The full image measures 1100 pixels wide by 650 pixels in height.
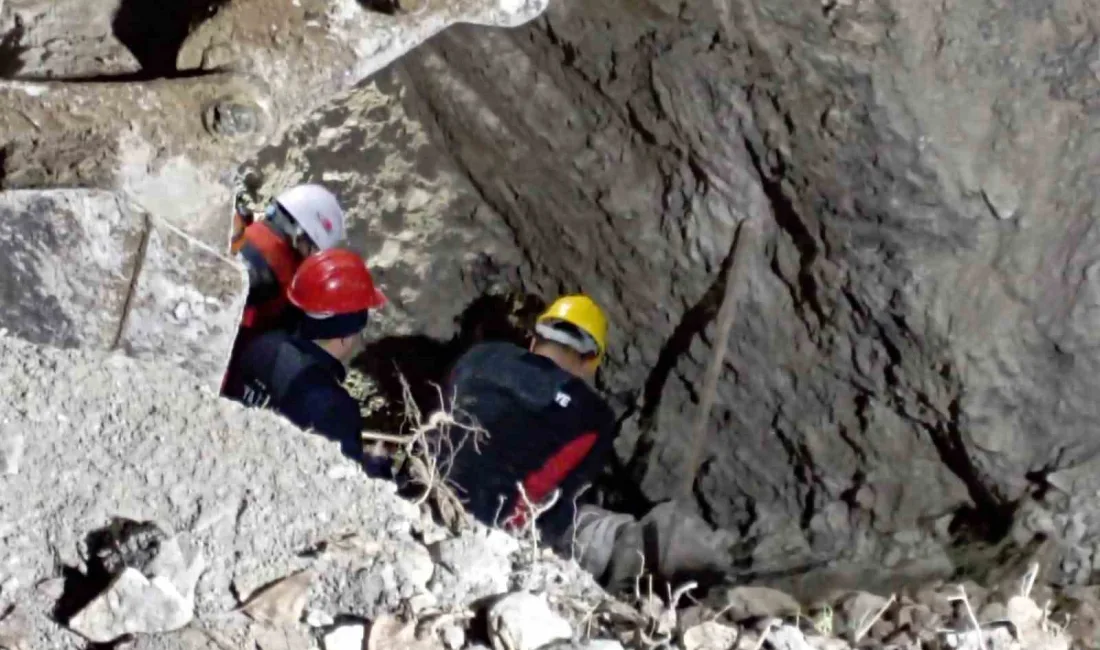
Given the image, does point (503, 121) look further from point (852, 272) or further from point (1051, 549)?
point (1051, 549)

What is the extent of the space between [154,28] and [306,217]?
4.97 ft

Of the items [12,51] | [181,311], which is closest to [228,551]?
[181,311]

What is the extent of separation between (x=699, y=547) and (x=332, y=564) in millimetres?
1943

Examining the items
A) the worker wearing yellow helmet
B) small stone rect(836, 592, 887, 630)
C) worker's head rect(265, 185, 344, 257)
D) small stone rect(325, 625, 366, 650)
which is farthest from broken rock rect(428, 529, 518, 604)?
worker's head rect(265, 185, 344, 257)

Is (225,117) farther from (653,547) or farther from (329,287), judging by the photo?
(653,547)

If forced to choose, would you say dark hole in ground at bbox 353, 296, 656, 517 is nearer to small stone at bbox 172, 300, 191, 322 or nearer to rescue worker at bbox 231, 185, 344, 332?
rescue worker at bbox 231, 185, 344, 332

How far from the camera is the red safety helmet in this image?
299 cm

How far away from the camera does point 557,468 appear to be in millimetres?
2994

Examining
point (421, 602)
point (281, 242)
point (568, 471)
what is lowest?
point (568, 471)

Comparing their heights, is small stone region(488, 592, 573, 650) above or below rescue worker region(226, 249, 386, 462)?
above

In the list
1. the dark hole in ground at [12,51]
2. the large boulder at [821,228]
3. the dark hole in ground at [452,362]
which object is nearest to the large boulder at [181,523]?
the dark hole in ground at [12,51]

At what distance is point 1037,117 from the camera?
7.54ft

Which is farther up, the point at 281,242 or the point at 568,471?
the point at 281,242

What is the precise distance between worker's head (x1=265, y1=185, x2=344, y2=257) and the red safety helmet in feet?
0.85
